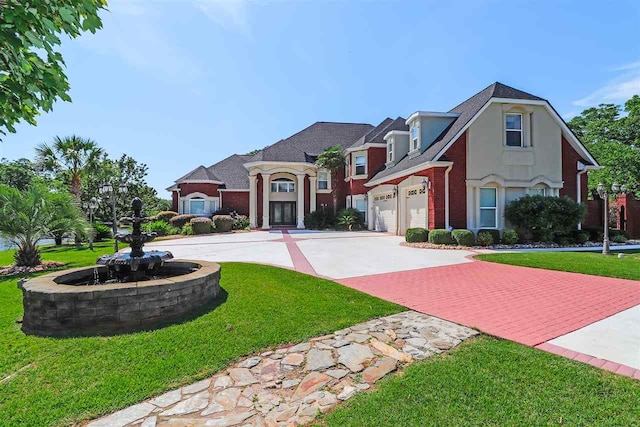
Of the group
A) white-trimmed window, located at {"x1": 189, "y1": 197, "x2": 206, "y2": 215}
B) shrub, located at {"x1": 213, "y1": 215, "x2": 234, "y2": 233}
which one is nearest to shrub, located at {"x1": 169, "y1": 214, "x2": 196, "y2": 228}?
shrub, located at {"x1": 213, "y1": 215, "x2": 234, "y2": 233}

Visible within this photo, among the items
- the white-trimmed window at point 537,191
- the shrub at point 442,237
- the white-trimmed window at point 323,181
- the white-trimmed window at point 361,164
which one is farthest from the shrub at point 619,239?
the white-trimmed window at point 323,181

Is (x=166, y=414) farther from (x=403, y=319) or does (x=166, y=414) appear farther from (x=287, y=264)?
(x=287, y=264)

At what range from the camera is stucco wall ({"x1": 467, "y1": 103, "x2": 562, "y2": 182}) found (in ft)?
51.1

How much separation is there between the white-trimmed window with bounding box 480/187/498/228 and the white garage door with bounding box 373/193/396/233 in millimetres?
5616

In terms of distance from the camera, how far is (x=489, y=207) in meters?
15.8

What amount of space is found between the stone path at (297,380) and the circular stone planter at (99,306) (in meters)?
1.94

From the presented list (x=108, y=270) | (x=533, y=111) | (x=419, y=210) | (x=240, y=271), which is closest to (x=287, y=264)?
(x=240, y=271)

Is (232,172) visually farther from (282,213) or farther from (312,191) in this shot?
(312,191)

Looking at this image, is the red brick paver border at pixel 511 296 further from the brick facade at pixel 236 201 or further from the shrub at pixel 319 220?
the brick facade at pixel 236 201

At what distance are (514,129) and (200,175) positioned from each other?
79.9 ft

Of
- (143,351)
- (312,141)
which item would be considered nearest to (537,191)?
Result: (143,351)

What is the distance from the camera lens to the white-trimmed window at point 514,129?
52.6 ft

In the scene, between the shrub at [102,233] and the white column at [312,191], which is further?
the white column at [312,191]

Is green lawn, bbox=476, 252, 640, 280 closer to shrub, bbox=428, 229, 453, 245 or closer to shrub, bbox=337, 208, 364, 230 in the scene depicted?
shrub, bbox=428, 229, 453, 245
